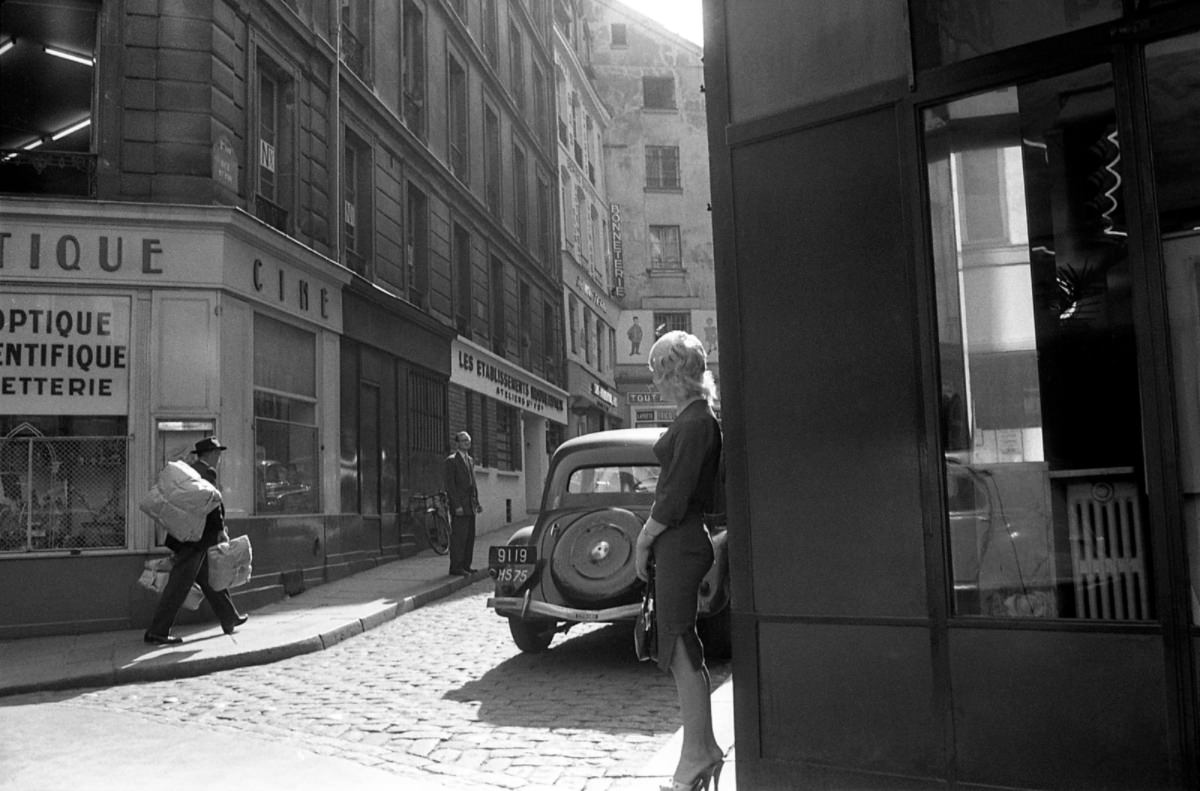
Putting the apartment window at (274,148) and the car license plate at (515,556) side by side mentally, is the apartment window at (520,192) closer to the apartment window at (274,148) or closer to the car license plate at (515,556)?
the apartment window at (274,148)

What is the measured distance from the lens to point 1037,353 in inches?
159

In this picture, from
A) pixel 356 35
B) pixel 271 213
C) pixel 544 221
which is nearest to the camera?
pixel 271 213

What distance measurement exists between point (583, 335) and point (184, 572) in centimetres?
2630

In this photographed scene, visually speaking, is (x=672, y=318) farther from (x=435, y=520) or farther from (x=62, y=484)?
(x=62, y=484)

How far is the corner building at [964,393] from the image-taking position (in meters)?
3.60

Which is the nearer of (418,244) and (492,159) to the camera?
(418,244)

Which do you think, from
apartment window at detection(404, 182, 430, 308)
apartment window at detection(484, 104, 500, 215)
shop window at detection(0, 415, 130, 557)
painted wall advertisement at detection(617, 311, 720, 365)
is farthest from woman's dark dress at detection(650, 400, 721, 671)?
painted wall advertisement at detection(617, 311, 720, 365)

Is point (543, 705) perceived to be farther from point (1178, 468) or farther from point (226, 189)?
point (226, 189)

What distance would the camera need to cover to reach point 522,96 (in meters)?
28.1

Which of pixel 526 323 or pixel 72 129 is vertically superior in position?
pixel 526 323

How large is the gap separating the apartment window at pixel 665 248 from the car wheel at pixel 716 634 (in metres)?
36.7

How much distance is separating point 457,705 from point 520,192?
71.2ft

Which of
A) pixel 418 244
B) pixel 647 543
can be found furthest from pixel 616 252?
pixel 647 543

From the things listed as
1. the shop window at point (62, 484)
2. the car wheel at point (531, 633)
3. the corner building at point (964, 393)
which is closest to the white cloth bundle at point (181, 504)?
the shop window at point (62, 484)
